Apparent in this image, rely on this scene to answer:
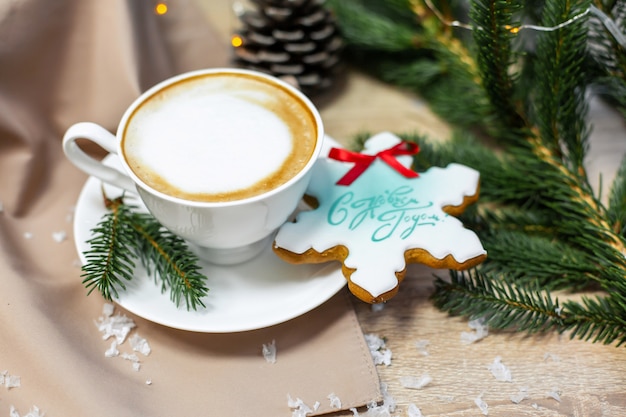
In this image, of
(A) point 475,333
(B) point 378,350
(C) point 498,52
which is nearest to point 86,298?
(B) point 378,350

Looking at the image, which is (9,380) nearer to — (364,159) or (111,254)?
(111,254)

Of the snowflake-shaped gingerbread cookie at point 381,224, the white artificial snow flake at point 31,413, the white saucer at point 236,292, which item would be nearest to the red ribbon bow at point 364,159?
the snowflake-shaped gingerbread cookie at point 381,224

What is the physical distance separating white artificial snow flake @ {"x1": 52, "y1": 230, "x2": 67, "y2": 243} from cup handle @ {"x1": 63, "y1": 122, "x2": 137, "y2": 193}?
0.13 metres

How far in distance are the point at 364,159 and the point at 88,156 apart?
0.37 metres

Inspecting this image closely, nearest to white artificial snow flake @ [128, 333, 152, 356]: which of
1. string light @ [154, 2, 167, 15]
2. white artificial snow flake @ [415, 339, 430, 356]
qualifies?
white artificial snow flake @ [415, 339, 430, 356]

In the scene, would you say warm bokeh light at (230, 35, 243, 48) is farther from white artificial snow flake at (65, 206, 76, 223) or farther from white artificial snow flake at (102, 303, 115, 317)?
white artificial snow flake at (102, 303, 115, 317)

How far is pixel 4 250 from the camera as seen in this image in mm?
842

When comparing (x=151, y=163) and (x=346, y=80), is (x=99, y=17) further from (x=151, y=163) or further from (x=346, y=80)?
(x=346, y=80)

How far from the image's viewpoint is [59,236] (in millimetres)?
908

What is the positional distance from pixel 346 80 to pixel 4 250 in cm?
69

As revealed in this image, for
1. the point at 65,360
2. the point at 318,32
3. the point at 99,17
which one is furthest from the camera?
the point at 318,32

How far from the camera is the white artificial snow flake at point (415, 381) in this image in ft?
2.55

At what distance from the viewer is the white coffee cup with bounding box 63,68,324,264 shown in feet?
2.43

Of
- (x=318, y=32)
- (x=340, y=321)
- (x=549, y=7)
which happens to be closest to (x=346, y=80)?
(x=318, y=32)
